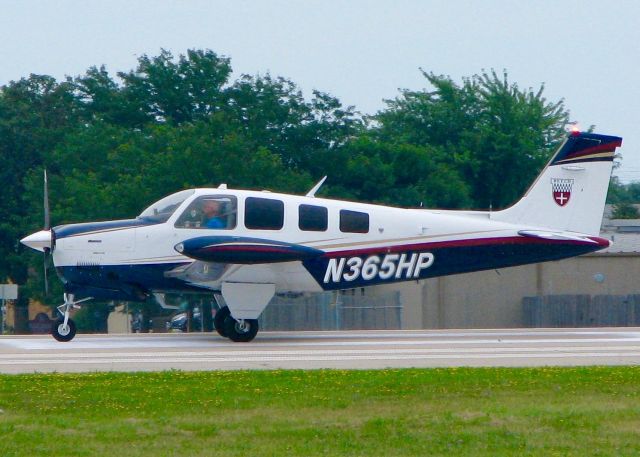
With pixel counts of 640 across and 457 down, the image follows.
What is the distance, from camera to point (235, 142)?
151 feet

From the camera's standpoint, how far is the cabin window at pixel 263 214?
2120 centimetres

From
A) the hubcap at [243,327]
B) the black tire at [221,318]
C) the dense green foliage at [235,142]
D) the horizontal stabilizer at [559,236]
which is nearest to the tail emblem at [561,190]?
the horizontal stabilizer at [559,236]

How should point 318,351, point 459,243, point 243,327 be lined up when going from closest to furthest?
point 318,351 → point 243,327 → point 459,243

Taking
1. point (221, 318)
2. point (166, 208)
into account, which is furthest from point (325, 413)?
point (221, 318)

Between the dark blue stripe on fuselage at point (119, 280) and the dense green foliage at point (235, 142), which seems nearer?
the dark blue stripe on fuselage at point (119, 280)

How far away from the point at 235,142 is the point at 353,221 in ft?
80.9

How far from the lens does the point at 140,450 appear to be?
10.2 metres

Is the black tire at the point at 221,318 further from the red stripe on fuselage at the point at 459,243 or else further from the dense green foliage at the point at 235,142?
the dense green foliage at the point at 235,142

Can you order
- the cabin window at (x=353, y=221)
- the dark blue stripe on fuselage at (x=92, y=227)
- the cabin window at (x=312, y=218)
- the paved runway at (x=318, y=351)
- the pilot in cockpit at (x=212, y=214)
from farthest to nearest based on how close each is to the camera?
the cabin window at (x=353, y=221), the cabin window at (x=312, y=218), the pilot in cockpit at (x=212, y=214), the dark blue stripe on fuselage at (x=92, y=227), the paved runway at (x=318, y=351)

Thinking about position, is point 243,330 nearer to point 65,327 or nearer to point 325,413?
point 65,327

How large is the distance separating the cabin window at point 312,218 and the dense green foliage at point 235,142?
23.3m

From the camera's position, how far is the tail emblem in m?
23.5

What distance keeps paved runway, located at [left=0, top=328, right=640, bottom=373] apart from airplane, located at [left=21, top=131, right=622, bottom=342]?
99 centimetres

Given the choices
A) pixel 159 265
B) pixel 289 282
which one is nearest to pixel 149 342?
pixel 159 265
